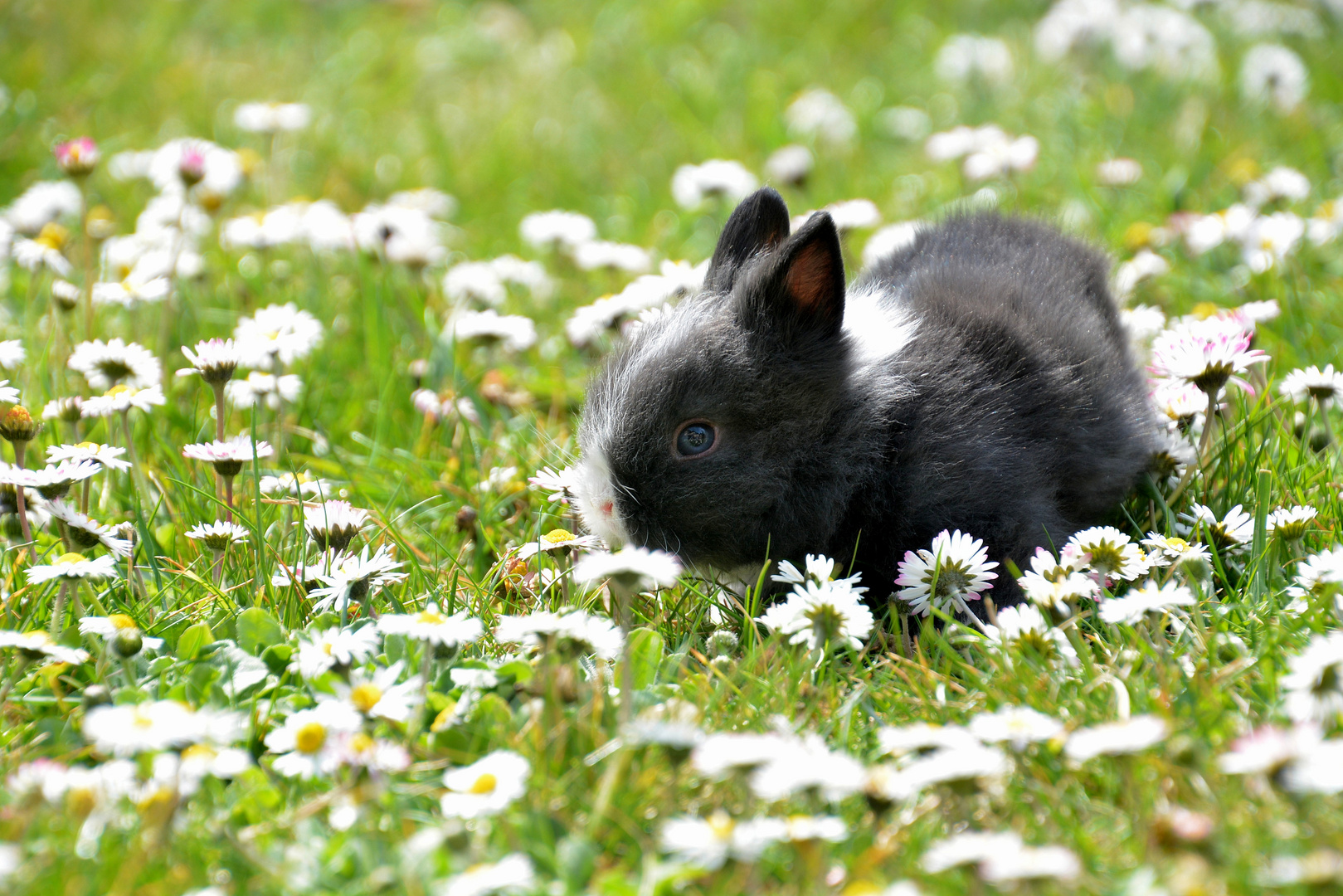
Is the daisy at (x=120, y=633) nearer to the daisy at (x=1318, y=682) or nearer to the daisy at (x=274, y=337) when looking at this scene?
the daisy at (x=274, y=337)

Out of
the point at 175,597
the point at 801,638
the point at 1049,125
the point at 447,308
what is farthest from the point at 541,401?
the point at 1049,125

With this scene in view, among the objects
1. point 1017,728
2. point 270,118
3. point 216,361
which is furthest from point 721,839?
point 270,118

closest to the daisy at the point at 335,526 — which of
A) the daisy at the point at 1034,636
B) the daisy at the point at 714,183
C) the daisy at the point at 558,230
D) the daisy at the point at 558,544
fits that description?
the daisy at the point at 558,544

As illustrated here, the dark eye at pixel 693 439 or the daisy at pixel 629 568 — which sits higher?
the dark eye at pixel 693 439

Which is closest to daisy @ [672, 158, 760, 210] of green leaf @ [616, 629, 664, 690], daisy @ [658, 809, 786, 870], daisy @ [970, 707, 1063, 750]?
green leaf @ [616, 629, 664, 690]

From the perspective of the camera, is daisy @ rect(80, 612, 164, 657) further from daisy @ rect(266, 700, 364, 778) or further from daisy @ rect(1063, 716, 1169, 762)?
daisy @ rect(1063, 716, 1169, 762)

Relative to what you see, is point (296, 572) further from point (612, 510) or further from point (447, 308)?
point (447, 308)

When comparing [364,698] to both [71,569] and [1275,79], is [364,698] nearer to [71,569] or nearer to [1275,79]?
[71,569]
